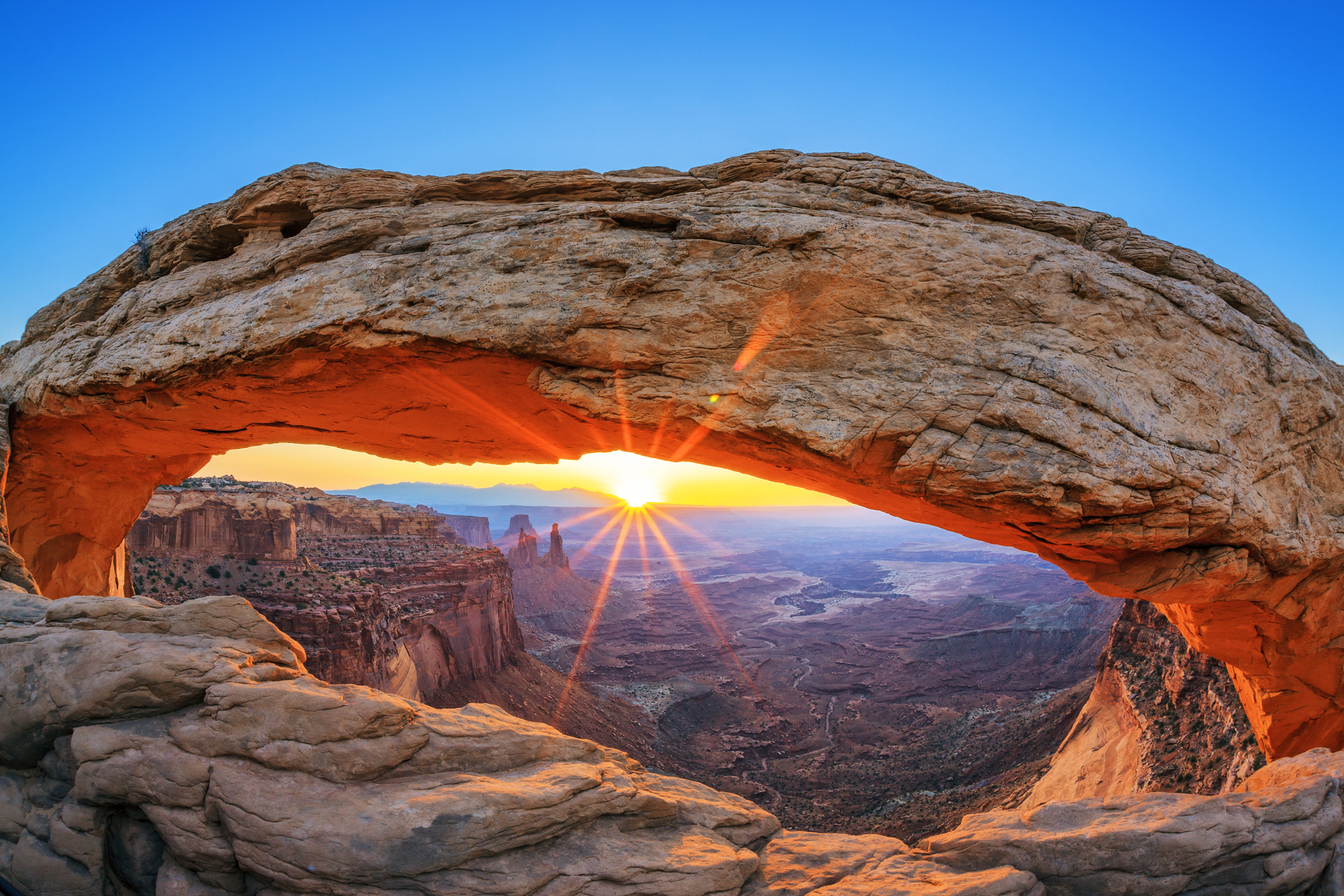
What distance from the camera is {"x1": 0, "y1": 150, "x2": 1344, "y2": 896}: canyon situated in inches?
203

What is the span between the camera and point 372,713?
553 centimetres

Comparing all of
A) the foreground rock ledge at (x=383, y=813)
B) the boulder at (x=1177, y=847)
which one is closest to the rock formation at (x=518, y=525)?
the foreground rock ledge at (x=383, y=813)

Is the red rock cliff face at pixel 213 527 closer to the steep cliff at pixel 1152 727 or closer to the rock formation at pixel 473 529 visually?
the steep cliff at pixel 1152 727

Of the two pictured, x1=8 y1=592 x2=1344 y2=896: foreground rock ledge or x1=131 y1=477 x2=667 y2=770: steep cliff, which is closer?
x1=8 y1=592 x2=1344 y2=896: foreground rock ledge

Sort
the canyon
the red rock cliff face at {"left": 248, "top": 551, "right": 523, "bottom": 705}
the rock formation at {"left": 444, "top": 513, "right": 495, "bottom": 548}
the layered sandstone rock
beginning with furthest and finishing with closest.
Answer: the rock formation at {"left": 444, "top": 513, "right": 495, "bottom": 548} → the red rock cliff face at {"left": 248, "top": 551, "right": 523, "bottom": 705} → the canyon → the layered sandstone rock

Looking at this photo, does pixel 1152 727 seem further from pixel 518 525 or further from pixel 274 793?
pixel 518 525

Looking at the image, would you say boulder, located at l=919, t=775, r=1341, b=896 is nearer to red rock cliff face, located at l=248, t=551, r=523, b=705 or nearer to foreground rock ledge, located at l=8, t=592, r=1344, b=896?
foreground rock ledge, located at l=8, t=592, r=1344, b=896

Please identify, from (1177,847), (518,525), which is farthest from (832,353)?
(518,525)

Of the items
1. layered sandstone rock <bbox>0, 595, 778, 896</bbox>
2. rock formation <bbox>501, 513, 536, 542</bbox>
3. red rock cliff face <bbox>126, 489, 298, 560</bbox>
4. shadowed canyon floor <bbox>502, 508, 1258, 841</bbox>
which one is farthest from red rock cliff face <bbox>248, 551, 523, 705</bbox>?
rock formation <bbox>501, 513, 536, 542</bbox>

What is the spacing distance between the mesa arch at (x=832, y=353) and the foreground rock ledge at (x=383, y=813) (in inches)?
125

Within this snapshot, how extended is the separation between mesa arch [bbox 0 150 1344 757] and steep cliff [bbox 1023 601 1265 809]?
10.6 feet

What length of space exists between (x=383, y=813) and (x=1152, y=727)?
737 inches

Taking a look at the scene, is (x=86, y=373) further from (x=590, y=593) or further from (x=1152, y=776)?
(x=590, y=593)

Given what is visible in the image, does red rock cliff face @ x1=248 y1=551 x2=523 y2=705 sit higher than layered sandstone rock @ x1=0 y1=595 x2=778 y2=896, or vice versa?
layered sandstone rock @ x1=0 y1=595 x2=778 y2=896
